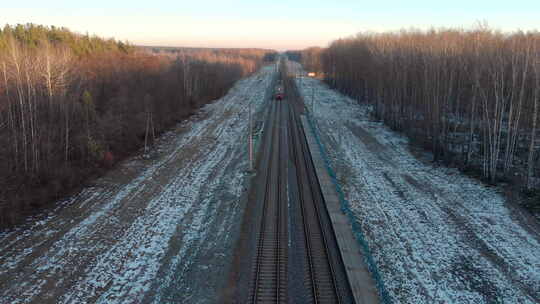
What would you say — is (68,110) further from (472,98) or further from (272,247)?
(472,98)

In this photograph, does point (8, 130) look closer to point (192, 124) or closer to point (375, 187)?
point (192, 124)

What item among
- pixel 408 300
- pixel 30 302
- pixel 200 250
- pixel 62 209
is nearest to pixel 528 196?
pixel 408 300

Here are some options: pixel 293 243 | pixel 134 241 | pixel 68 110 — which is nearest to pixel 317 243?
pixel 293 243

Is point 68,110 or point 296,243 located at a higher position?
point 68,110

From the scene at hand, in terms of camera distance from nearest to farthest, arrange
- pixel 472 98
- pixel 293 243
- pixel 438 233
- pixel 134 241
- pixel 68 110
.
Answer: pixel 293 243 → pixel 134 241 → pixel 438 233 → pixel 472 98 → pixel 68 110

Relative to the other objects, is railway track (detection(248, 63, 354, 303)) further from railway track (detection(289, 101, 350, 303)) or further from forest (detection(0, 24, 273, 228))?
forest (detection(0, 24, 273, 228))

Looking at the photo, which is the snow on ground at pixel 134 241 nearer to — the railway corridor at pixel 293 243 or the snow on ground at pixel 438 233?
the railway corridor at pixel 293 243

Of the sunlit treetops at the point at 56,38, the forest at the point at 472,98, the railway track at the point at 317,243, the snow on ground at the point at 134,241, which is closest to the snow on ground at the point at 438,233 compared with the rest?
the railway track at the point at 317,243
